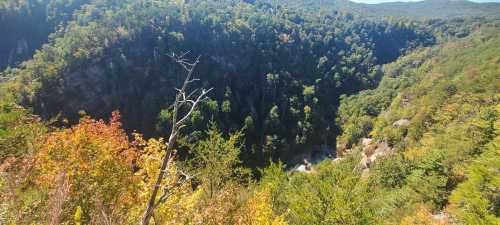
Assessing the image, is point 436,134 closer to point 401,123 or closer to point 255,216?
point 401,123

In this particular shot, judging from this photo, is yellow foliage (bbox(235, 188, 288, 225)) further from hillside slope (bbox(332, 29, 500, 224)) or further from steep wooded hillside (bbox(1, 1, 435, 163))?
steep wooded hillside (bbox(1, 1, 435, 163))

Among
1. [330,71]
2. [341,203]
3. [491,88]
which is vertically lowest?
[330,71]

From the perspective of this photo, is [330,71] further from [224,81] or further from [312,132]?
[224,81]

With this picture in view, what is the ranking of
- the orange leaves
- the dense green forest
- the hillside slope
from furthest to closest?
the hillside slope → the dense green forest → the orange leaves

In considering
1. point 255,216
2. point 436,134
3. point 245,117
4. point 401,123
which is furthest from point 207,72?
point 255,216

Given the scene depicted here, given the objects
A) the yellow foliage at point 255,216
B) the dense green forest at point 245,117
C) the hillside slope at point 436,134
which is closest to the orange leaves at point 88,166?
the dense green forest at point 245,117

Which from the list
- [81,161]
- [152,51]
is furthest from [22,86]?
[81,161]

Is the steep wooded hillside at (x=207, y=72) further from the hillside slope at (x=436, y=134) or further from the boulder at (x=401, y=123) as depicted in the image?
the boulder at (x=401, y=123)

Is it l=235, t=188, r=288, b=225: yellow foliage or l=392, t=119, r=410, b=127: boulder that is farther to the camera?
l=392, t=119, r=410, b=127: boulder

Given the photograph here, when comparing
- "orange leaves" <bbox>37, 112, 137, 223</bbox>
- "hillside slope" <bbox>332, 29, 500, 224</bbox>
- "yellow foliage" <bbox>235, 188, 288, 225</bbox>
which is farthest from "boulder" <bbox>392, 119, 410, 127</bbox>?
"orange leaves" <bbox>37, 112, 137, 223</bbox>
